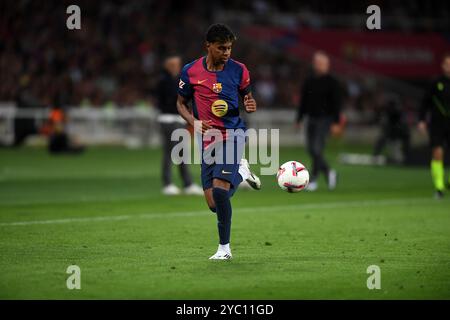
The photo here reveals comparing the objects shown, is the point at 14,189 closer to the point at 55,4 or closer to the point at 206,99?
the point at 206,99

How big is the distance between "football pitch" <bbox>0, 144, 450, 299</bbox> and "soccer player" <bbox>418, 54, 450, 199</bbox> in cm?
67

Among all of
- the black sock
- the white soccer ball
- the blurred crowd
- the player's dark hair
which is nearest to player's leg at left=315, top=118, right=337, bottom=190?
the white soccer ball

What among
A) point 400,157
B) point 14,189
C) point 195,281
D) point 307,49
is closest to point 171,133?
point 14,189

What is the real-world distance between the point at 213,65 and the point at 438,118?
9046 millimetres

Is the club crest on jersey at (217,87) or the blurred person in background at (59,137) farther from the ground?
the blurred person in background at (59,137)

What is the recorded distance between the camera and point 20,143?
117 feet

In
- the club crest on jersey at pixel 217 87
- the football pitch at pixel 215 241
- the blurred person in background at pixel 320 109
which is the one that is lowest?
the football pitch at pixel 215 241

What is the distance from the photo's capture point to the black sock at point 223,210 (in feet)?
36.9

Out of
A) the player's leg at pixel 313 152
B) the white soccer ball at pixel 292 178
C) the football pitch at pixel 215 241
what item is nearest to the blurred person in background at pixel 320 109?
the player's leg at pixel 313 152

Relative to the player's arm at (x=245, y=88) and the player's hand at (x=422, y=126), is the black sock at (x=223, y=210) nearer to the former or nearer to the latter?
the player's arm at (x=245, y=88)

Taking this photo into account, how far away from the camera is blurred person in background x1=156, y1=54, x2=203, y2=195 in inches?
782

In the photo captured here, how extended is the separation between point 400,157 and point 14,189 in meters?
14.1

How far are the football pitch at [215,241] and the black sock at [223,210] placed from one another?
31 cm

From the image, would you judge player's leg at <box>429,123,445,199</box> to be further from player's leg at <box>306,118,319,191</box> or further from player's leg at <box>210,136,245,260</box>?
player's leg at <box>210,136,245,260</box>
